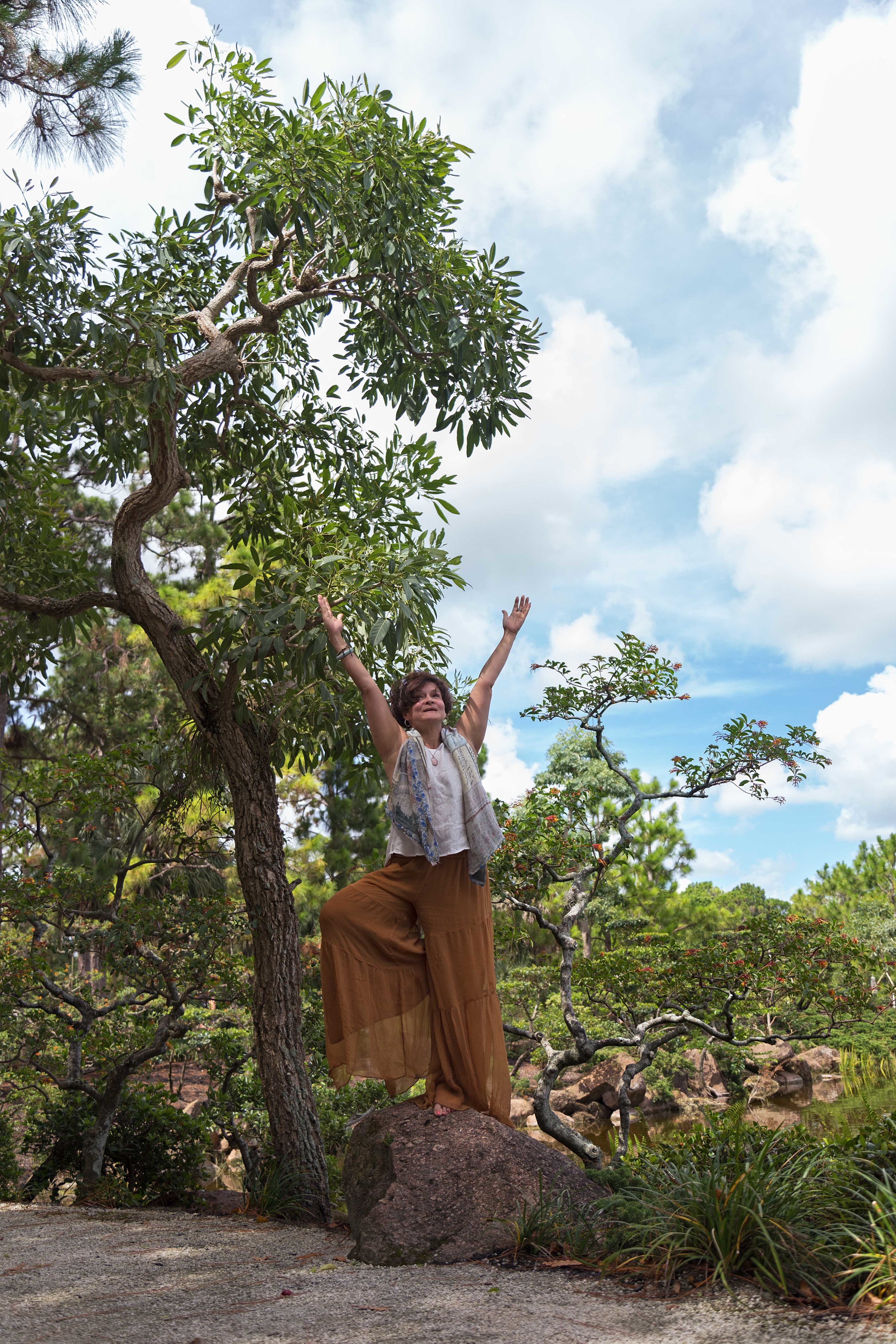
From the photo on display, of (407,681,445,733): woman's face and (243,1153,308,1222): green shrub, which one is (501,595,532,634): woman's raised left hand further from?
(243,1153,308,1222): green shrub

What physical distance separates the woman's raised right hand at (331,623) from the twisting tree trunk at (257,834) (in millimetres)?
1435

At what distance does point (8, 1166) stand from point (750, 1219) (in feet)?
18.5

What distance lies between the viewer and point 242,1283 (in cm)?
337

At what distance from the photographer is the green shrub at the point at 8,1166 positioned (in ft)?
20.6

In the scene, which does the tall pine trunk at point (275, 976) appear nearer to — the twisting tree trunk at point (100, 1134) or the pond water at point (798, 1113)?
the twisting tree trunk at point (100, 1134)

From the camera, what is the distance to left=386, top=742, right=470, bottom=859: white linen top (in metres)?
3.93

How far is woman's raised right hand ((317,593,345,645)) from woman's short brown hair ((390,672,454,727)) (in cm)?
34

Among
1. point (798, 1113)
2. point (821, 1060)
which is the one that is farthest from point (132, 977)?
point (821, 1060)

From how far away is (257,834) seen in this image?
5.75 m

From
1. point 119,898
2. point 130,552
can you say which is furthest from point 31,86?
point 119,898


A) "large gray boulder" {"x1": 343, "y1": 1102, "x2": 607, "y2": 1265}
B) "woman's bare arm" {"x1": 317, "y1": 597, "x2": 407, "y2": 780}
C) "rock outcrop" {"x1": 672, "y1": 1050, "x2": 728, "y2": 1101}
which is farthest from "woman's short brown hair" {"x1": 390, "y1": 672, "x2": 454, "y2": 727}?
"rock outcrop" {"x1": 672, "y1": 1050, "x2": 728, "y2": 1101}

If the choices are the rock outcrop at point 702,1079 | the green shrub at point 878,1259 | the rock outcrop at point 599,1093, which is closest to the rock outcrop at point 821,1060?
the rock outcrop at point 702,1079

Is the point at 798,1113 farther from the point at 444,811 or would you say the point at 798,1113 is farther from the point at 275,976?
the point at 444,811

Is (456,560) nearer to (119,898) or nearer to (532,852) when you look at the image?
(532,852)
